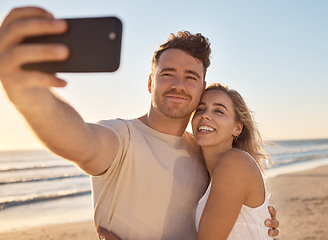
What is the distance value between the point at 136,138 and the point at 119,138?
0.23 metres

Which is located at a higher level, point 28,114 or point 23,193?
point 28,114

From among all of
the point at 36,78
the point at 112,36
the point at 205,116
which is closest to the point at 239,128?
the point at 205,116

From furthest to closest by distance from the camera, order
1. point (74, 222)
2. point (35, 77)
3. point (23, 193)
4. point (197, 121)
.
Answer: point (23, 193)
point (74, 222)
point (197, 121)
point (35, 77)

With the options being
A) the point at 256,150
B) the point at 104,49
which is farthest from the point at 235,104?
the point at 104,49

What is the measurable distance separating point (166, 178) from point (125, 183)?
347mm

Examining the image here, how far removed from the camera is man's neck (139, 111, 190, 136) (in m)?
3.07

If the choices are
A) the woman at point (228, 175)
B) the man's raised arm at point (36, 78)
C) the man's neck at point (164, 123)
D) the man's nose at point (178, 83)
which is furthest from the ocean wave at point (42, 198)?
the man's raised arm at point (36, 78)

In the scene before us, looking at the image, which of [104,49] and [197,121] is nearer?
[104,49]

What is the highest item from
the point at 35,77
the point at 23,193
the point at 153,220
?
the point at 35,77

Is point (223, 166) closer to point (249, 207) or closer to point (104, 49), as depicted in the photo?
point (249, 207)

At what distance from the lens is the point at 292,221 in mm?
8641

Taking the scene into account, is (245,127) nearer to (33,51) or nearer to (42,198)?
(33,51)

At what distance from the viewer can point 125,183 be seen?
2.64m

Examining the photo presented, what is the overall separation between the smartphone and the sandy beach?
234 inches
